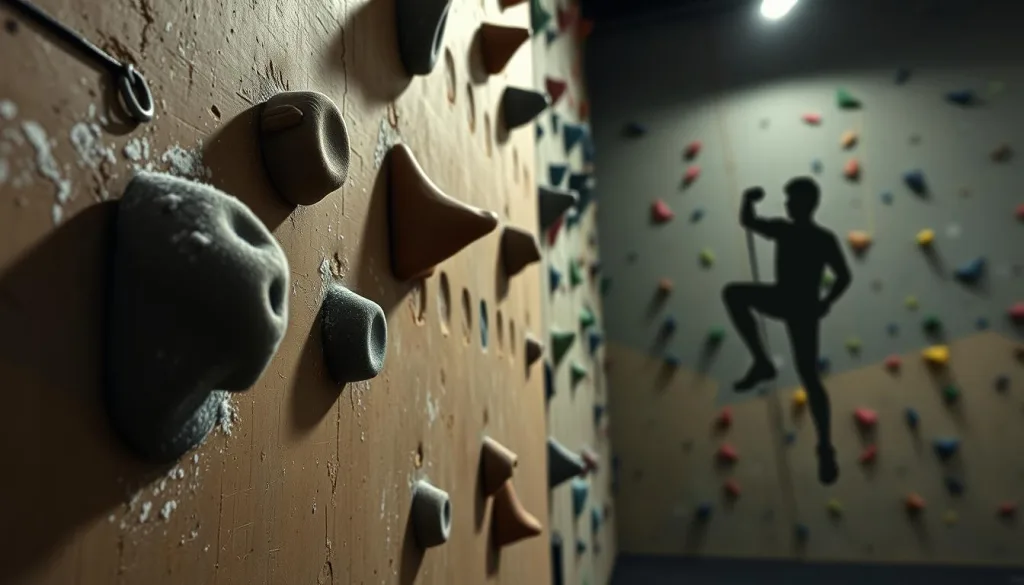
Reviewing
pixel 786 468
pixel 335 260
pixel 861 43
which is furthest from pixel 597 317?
pixel 335 260

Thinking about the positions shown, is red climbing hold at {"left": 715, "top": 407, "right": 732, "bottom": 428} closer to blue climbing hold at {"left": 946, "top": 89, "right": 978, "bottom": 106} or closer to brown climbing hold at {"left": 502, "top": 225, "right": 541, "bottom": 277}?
blue climbing hold at {"left": 946, "top": 89, "right": 978, "bottom": 106}

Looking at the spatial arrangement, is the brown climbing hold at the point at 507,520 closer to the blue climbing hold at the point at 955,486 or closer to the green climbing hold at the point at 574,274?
the green climbing hold at the point at 574,274

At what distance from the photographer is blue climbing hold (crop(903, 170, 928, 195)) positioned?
2.34 m

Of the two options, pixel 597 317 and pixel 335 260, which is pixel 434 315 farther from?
pixel 597 317

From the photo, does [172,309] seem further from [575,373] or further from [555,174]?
[575,373]

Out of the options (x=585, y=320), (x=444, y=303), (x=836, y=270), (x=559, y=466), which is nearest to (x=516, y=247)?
(x=444, y=303)

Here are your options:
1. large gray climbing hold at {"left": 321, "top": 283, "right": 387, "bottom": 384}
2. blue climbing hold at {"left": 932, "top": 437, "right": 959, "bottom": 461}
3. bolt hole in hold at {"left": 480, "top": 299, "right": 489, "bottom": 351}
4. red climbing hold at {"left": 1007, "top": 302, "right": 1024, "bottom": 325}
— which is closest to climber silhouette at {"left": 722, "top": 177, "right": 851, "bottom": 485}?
blue climbing hold at {"left": 932, "top": 437, "right": 959, "bottom": 461}

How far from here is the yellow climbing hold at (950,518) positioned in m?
2.20

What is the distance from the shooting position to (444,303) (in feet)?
2.22

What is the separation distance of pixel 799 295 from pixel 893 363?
1.25 feet

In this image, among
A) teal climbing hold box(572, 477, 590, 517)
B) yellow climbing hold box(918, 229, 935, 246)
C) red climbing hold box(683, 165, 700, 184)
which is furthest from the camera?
red climbing hold box(683, 165, 700, 184)

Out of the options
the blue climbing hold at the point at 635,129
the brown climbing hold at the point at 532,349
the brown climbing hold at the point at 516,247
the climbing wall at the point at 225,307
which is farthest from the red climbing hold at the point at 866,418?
the climbing wall at the point at 225,307

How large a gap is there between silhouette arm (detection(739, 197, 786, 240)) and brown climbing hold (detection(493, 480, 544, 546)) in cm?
197

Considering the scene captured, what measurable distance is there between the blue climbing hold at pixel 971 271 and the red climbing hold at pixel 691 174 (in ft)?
3.12
